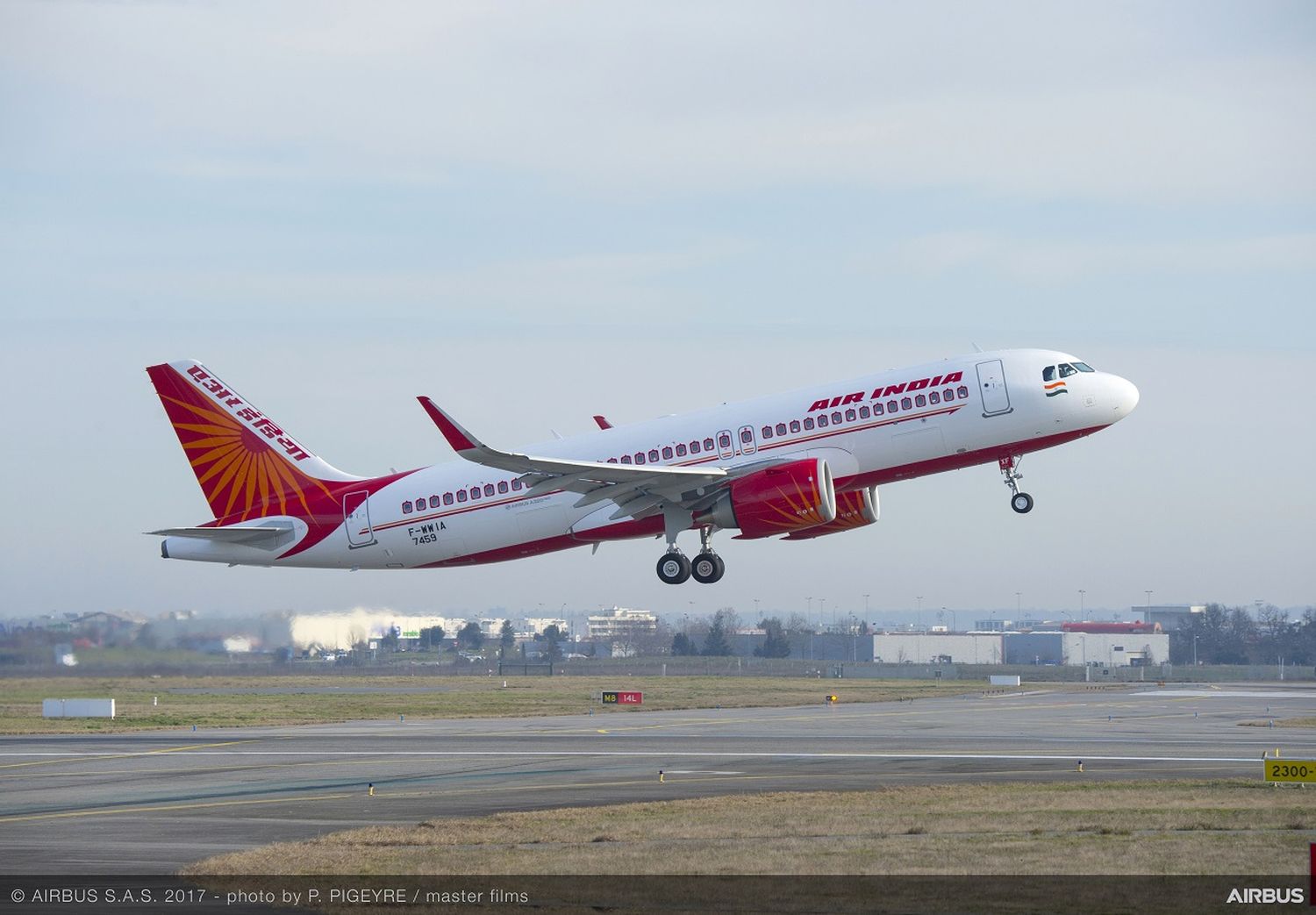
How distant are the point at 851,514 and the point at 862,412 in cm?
587

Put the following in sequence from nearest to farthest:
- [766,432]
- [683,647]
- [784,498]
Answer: [784,498] < [766,432] < [683,647]

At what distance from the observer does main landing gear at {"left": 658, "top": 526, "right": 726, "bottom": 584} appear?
1911 inches

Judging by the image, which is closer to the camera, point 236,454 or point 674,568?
point 674,568

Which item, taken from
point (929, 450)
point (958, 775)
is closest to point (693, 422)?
point (929, 450)

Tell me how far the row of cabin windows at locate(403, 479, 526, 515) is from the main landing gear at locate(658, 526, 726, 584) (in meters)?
5.27

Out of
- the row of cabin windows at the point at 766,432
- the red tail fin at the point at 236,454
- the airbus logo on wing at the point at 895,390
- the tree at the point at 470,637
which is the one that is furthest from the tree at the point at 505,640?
the airbus logo on wing at the point at 895,390

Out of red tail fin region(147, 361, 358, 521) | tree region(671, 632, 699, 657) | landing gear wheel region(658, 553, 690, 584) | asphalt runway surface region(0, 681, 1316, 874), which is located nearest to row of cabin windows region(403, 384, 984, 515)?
landing gear wheel region(658, 553, 690, 584)

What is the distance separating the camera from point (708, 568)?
48594 millimetres

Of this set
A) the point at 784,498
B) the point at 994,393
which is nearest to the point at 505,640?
the point at 784,498

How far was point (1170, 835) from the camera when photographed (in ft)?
90.3

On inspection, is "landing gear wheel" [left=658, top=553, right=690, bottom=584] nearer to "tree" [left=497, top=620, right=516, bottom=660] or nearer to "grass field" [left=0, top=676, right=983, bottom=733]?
"grass field" [left=0, top=676, right=983, bottom=733]

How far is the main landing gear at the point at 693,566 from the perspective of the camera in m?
48.5

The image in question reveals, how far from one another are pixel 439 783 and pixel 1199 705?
1936 inches

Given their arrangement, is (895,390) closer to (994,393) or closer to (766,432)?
(994,393)
